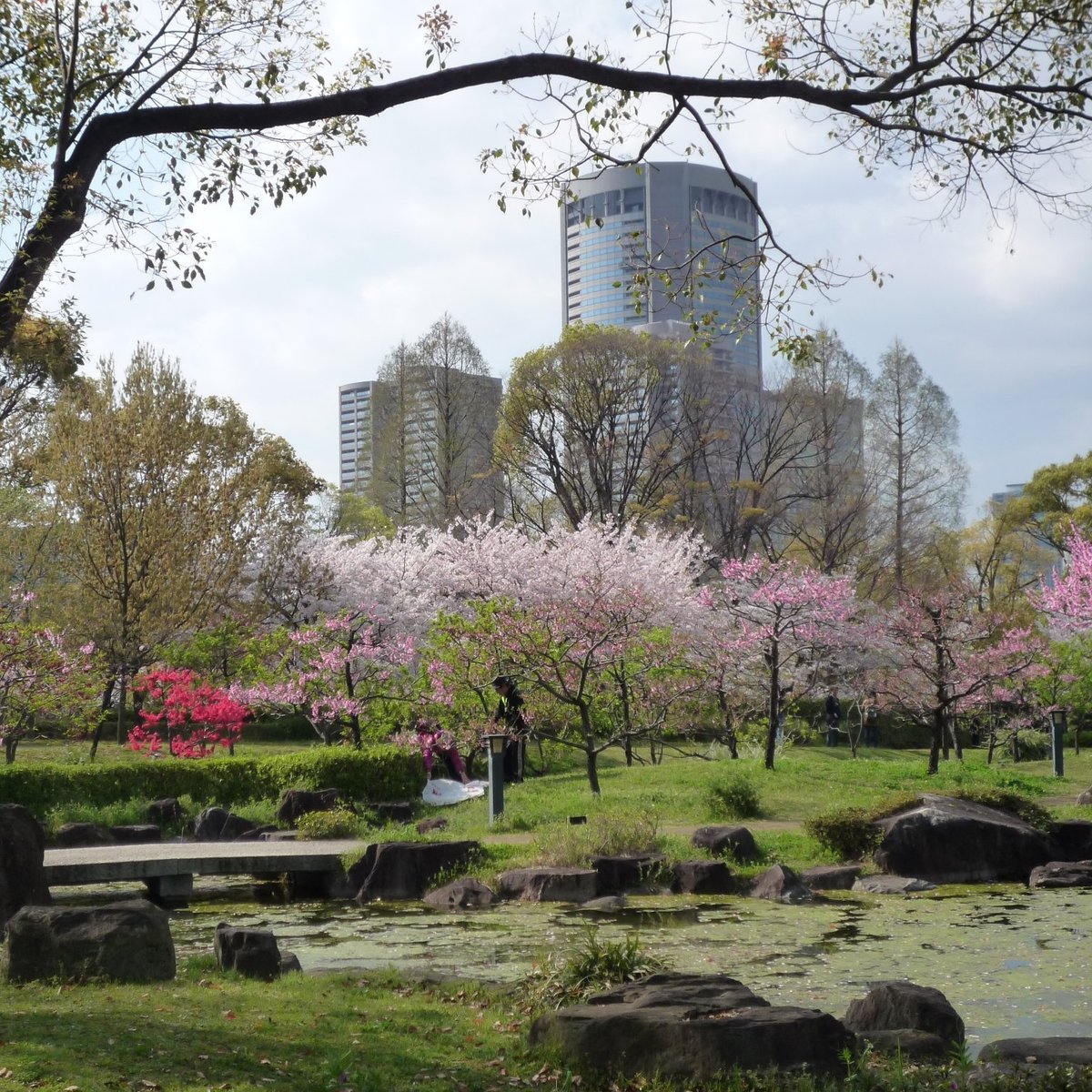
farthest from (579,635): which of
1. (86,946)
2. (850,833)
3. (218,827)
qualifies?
(86,946)

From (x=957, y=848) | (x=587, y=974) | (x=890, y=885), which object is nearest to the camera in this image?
(x=587, y=974)

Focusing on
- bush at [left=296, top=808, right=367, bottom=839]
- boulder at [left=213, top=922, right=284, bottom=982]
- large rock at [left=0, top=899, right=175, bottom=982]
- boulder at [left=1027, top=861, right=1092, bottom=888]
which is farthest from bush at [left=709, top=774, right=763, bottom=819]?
large rock at [left=0, top=899, right=175, bottom=982]

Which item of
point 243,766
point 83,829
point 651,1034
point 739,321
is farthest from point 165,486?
point 651,1034

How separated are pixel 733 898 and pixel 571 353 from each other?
26.6 m

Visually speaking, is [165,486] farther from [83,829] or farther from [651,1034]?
[651,1034]

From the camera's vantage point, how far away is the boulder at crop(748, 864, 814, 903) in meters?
12.6

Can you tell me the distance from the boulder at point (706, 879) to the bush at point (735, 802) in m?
3.76

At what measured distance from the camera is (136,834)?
1797cm

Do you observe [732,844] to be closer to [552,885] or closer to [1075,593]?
[552,885]

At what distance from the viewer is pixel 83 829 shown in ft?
58.0

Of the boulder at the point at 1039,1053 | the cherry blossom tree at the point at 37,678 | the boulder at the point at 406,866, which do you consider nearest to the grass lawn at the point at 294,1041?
the boulder at the point at 1039,1053

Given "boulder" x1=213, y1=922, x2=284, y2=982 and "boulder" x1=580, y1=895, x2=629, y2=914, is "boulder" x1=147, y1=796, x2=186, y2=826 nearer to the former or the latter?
"boulder" x1=580, y1=895, x2=629, y2=914

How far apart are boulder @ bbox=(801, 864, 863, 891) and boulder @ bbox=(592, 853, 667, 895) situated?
5.32ft

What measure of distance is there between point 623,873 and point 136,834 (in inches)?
324
